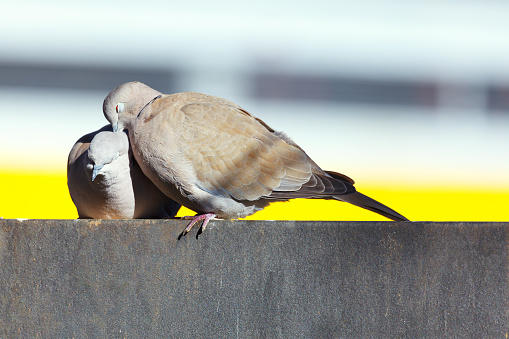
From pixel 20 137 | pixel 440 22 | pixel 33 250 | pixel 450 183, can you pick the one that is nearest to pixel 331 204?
pixel 450 183

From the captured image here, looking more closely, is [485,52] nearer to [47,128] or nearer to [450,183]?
[450,183]

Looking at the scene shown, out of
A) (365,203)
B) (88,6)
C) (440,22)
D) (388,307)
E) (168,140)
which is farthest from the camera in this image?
(440,22)

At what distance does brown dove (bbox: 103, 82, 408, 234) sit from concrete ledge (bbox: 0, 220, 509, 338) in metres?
0.25

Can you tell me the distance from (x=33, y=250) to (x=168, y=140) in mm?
701

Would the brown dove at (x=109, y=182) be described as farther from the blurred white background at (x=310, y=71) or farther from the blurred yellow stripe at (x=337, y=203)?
the blurred white background at (x=310, y=71)

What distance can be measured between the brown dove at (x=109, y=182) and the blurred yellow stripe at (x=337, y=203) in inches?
104

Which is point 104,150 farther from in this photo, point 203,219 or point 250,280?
point 250,280

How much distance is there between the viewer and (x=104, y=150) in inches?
97.7

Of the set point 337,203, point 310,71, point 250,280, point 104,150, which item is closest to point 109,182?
point 104,150

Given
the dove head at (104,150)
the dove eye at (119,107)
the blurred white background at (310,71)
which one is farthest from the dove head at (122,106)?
the blurred white background at (310,71)

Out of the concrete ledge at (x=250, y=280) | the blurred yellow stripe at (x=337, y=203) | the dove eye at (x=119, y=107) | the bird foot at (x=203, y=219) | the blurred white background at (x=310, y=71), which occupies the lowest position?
the concrete ledge at (x=250, y=280)

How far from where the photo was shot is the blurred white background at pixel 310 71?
6578mm

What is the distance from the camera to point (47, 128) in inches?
249

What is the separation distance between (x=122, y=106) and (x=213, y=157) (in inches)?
19.3
